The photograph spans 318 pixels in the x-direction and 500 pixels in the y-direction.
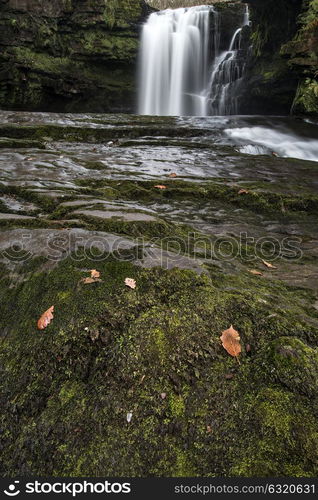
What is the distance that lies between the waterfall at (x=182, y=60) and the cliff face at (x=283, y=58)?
2.24 m

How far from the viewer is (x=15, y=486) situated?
142cm

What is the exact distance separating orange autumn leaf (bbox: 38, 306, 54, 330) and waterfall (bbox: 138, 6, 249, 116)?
16722 mm

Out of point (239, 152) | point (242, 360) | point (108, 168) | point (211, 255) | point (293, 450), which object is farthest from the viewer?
point (239, 152)

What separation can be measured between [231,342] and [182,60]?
19353 mm

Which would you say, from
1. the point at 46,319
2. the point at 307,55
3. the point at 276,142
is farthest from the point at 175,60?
the point at 46,319

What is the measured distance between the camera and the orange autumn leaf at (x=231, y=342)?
173cm

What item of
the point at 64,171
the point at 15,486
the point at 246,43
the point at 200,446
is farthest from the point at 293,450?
the point at 246,43

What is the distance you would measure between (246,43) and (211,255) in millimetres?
18200

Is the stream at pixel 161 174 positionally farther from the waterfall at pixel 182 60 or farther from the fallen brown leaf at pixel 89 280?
the waterfall at pixel 182 60

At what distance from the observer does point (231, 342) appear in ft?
5.81

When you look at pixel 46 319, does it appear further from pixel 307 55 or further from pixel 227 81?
pixel 227 81

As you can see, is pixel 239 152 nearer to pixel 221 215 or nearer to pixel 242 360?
pixel 221 215

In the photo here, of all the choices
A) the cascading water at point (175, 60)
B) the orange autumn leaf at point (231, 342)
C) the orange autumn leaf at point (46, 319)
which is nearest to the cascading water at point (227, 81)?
the cascading water at point (175, 60)

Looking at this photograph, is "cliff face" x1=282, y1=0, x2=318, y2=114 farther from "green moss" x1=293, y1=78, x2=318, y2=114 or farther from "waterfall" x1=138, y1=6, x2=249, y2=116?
"waterfall" x1=138, y1=6, x2=249, y2=116
